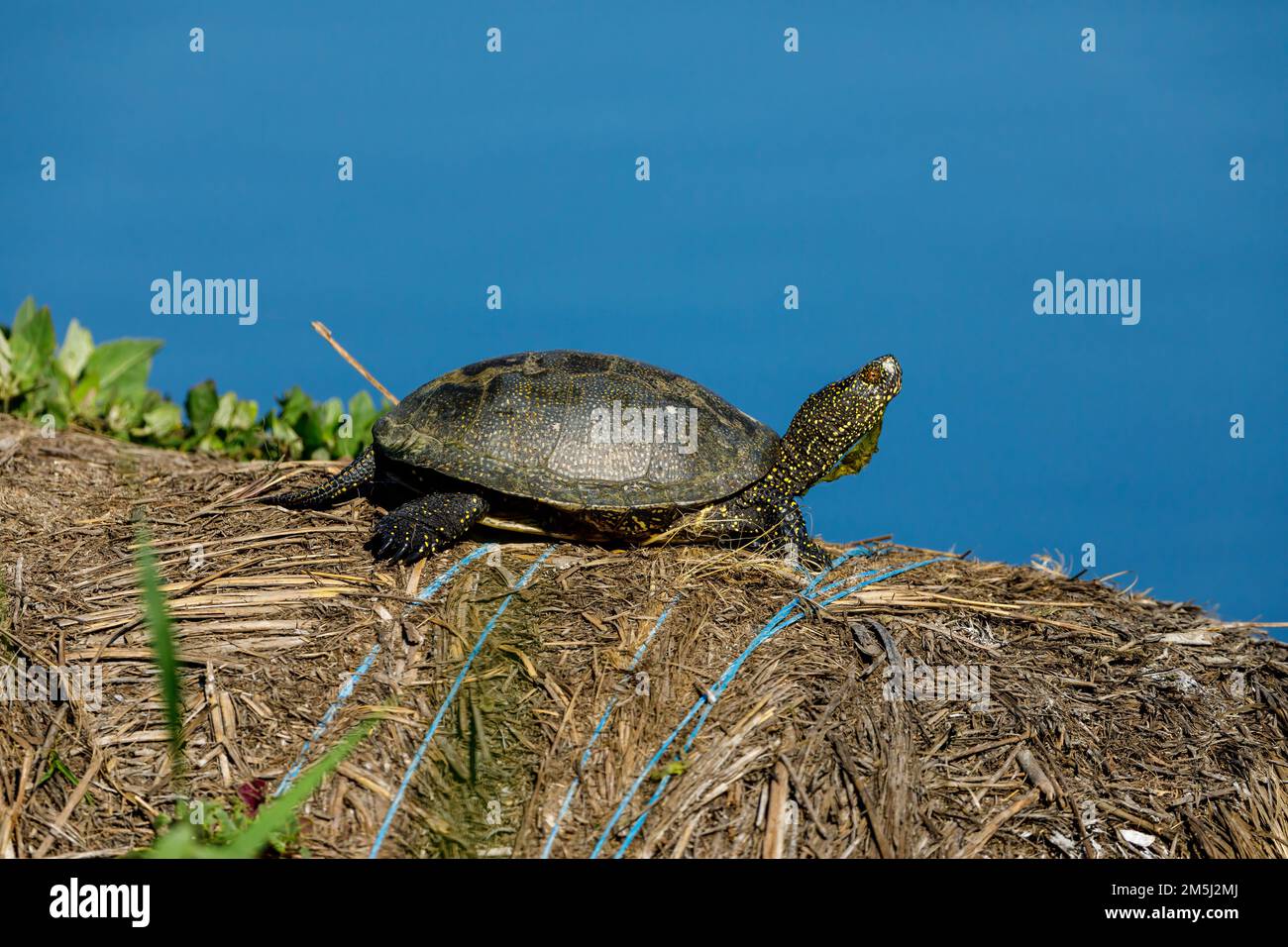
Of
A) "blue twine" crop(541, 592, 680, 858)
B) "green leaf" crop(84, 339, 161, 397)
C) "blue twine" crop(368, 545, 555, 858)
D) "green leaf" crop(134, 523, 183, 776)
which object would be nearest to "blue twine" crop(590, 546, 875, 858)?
"blue twine" crop(541, 592, 680, 858)

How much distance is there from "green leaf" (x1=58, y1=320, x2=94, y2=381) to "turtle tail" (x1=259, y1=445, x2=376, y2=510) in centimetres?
420

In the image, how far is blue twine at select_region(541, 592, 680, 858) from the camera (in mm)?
4707

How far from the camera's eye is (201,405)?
11.2 meters

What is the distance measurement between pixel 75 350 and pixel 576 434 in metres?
6.17

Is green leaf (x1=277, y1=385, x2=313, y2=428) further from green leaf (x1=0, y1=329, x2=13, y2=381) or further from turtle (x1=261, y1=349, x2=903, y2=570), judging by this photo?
turtle (x1=261, y1=349, x2=903, y2=570)

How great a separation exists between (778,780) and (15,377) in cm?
839
